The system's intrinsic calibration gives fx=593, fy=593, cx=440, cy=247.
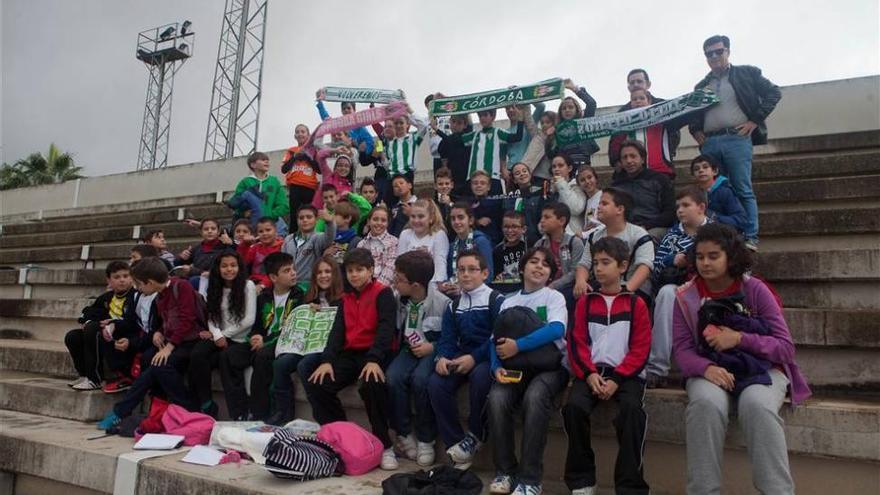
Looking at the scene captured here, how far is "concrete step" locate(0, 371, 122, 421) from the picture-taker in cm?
498

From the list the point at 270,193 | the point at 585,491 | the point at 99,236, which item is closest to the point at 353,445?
the point at 585,491

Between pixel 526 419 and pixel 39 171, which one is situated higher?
pixel 39 171

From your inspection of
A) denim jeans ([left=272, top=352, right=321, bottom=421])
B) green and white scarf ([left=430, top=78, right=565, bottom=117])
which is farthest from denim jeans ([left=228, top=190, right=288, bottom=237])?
denim jeans ([left=272, top=352, right=321, bottom=421])

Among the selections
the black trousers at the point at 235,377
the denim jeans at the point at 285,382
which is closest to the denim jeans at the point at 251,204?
the black trousers at the point at 235,377

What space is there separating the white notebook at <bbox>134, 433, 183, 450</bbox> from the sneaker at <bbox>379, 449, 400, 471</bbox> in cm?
152

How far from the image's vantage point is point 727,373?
284 centimetres

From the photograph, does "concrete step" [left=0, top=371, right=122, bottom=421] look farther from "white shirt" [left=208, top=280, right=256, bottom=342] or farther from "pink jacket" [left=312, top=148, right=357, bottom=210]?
"pink jacket" [left=312, top=148, right=357, bottom=210]

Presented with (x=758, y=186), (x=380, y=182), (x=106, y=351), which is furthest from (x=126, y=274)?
(x=758, y=186)

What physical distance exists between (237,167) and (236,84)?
20.7 ft

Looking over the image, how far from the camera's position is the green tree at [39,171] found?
2647 cm

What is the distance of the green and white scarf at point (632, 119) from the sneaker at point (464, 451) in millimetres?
3700

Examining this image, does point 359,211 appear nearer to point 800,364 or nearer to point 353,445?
point 353,445

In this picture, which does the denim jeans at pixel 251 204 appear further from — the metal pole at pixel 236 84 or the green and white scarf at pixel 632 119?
the metal pole at pixel 236 84

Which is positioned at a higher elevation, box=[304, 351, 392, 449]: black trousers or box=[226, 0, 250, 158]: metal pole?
box=[226, 0, 250, 158]: metal pole
